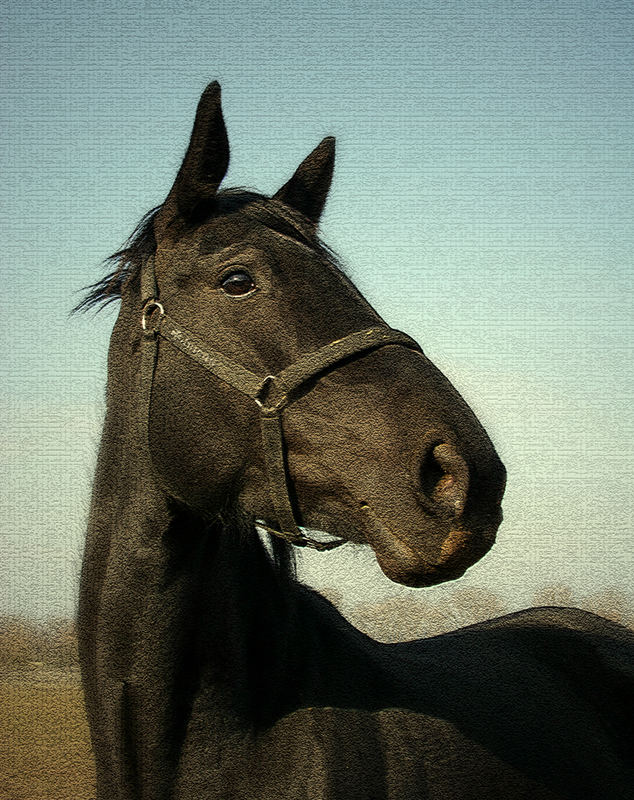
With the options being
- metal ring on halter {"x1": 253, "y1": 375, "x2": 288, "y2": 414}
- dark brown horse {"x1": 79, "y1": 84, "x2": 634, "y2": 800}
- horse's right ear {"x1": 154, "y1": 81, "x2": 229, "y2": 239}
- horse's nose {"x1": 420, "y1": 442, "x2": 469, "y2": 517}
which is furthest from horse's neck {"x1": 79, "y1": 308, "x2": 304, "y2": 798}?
horse's nose {"x1": 420, "y1": 442, "x2": 469, "y2": 517}

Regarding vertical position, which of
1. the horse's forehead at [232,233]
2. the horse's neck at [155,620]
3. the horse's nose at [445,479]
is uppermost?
the horse's forehead at [232,233]

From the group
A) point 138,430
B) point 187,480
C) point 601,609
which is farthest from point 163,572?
point 601,609

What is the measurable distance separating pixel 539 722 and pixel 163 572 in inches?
63.7

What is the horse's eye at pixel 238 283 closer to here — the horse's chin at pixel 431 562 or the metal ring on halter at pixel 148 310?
the metal ring on halter at pixel 148 310

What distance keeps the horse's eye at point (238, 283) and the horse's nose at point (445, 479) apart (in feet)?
2.67

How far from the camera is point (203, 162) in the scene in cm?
244

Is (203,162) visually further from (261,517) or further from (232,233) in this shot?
(261,517)

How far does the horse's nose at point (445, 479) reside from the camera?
1.82 meters

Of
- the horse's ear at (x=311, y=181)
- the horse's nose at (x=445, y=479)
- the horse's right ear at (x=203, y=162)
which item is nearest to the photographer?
the horse's nose at (x=445, y=479)

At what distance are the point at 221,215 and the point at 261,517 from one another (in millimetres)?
1026

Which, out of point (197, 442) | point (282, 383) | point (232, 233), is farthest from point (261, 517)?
point (232, 233)

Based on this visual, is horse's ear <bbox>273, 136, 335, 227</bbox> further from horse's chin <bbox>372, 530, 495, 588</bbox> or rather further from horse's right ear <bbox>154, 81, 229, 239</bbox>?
horse's chin <bbox>372, 530, 495, 588</bbox>

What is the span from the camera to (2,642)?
3.31m

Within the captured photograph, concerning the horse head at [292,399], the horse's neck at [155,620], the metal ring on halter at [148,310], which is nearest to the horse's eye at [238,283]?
the horse head at [292,399]
